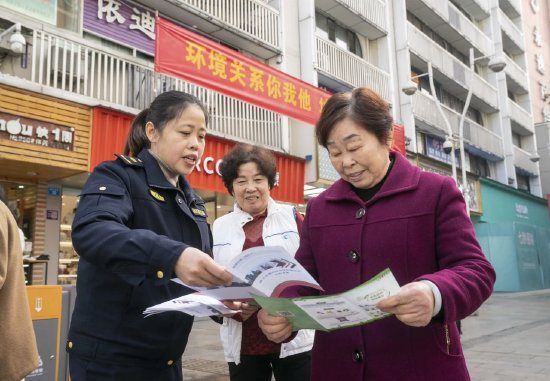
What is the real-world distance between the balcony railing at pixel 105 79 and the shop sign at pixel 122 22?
2.28 feet

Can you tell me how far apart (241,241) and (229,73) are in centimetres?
606

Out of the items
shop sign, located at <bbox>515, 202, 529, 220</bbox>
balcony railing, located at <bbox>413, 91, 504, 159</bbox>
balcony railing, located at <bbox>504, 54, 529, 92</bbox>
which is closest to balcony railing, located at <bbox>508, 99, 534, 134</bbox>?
balcony railing, located at <bbox>504, 54, 529, 92</bbox>

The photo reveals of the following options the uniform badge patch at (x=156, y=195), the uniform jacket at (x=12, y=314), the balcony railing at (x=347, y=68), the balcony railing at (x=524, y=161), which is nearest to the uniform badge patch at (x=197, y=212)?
the uniform badge patch at (x=156, y=195)

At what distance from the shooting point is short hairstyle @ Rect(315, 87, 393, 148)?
1.81 metres

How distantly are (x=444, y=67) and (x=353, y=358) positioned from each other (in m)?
19.9

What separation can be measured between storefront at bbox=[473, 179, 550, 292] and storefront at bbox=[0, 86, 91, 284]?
52.7 ft

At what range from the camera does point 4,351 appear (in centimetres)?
216

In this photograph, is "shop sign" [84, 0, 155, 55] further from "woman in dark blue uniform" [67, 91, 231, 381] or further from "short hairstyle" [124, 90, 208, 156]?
"woman in dark blue uniform" [67, 91, 231, 381]

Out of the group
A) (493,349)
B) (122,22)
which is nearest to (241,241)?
(493,349)

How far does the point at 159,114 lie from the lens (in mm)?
2066

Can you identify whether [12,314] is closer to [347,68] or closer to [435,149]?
[347,68]

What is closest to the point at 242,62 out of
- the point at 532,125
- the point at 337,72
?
the point at 337,72

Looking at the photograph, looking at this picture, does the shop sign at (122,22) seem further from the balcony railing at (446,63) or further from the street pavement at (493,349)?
the balcony railing at (446,63)

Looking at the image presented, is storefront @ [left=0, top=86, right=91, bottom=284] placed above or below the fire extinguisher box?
above
